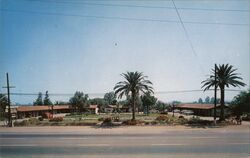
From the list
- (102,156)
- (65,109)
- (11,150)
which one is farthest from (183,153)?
(65,109)

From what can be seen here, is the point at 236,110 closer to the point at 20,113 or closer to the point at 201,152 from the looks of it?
the point at 201,152

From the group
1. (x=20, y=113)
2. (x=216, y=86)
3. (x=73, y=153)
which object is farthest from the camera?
(x=20, y=113)

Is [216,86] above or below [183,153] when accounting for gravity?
above

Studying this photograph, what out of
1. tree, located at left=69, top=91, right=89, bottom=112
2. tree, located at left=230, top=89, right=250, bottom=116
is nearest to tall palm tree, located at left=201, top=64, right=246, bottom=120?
tree, located at left=230, top=89, right=250, bottom=116

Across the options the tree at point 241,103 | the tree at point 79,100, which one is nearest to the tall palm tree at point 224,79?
the tree at point 241,103

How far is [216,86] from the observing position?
3859 centimetres

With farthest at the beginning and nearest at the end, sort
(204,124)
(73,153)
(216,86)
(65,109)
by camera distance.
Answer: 1. (65,109)
2. (216,86)
3. (204,124)
4. (73,153)

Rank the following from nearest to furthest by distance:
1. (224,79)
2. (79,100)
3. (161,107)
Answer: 1. (224,79)
2. (79,100)
3. (161,107)

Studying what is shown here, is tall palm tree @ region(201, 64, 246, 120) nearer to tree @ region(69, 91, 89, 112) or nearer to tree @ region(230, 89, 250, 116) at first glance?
tree @ region(230, 89, 250, 116)

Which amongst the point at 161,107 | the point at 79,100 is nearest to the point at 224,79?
the point at 79,100

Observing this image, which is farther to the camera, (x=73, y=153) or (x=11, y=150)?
(x=11, y=150)

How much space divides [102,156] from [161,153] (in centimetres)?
317

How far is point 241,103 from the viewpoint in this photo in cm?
4269

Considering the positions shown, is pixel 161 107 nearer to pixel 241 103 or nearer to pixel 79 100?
pixel 79 100
